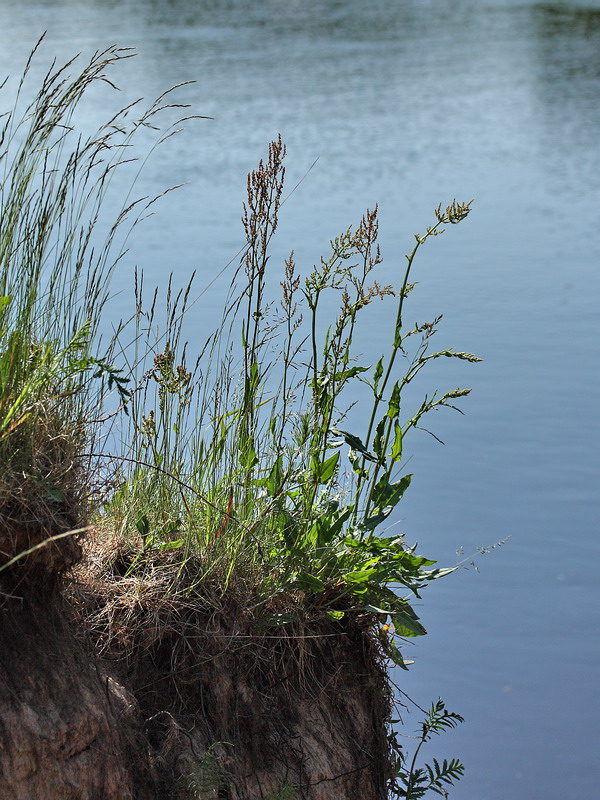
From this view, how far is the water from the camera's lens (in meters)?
3.87

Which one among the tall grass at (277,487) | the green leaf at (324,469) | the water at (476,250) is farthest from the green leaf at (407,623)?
the water at (476,250)

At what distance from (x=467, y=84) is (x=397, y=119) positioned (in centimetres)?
288

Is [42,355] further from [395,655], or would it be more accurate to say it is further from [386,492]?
[395,655]

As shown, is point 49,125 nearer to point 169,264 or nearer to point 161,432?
point 161,432

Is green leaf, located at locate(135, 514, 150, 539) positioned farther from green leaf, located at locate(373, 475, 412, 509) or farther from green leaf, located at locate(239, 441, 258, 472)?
green leaf, located at locate(373, 475, 412, 509)

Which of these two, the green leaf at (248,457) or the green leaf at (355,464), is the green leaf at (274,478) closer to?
the green leaf at (248,457)

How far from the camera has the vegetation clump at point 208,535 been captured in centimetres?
238

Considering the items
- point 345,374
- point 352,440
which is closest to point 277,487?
point 352,440

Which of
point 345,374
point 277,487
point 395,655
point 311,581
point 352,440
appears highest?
point 345,374

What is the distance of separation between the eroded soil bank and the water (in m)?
0.90

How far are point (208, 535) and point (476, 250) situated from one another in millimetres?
5733

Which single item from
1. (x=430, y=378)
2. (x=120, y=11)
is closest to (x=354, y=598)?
(x=430, y=378)

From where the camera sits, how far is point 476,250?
802 centimetres

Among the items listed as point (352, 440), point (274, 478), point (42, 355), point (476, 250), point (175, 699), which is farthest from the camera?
point (476, 250)
